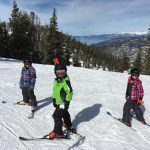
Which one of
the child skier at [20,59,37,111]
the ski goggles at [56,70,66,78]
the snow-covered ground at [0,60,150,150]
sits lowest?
the snow-covered ground at [0,60,150,150]

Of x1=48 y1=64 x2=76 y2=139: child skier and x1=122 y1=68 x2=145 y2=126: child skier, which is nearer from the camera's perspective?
x1=48 y1=64 x2=76 y2=139: child skier

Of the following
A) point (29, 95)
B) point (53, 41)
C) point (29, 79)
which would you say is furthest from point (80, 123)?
point (53, 41)

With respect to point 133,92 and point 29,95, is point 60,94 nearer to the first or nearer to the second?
point 29,95

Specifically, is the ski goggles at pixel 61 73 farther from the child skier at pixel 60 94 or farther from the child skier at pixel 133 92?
the child skier at pixel 133 92

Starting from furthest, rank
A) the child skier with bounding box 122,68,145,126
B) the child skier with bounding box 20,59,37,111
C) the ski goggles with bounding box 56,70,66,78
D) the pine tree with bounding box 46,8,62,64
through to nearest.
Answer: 1. the pine tree with bounding box 46,8,62,64
2. the child skier with bounding box 20,59,37,111
3. the child skier with bounding box 122,68,145,126
4. the ski goggles with bounding box 56,70,66,78

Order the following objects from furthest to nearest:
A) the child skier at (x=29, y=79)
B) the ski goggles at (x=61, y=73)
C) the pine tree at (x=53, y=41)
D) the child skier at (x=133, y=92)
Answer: the pine tree at (x=53, y=41) → the child skier at (x=29, y=79) → the child skier at (x=133, y=92) → the ski goggles at (x=61, y=73)

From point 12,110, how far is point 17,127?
6.58 ft

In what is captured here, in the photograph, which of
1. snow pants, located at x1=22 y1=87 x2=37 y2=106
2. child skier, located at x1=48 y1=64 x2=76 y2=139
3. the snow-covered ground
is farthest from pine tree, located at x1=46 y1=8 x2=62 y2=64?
child skier, located at x1=48 y1=64 x2=76 y2=139

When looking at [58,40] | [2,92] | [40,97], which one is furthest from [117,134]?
[58,40]

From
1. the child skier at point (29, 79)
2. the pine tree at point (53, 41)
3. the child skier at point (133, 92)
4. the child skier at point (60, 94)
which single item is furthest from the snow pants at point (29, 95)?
the pine tree at point (53, 41)

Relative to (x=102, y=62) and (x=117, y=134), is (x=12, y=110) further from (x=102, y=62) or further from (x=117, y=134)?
(x=102, y=62)

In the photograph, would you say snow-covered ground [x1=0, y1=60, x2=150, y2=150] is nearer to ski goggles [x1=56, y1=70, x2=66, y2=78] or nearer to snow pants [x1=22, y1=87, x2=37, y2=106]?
snow pants [x1=22, y1=87, x2=37, y2=106]

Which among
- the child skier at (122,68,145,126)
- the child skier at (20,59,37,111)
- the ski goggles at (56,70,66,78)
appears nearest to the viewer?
the ski goggles at (56,70,66,78)

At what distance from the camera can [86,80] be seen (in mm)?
21484
